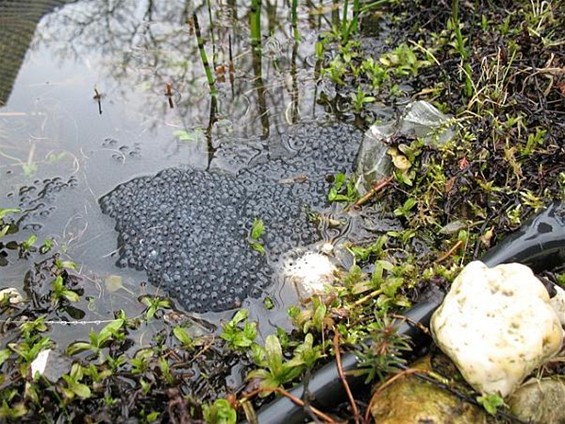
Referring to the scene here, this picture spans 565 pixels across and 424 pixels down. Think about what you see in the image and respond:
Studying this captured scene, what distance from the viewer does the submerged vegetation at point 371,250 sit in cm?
195

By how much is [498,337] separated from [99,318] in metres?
1.42

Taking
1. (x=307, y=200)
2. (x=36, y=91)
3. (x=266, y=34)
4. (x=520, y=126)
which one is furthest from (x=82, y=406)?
(x=266, y=34)

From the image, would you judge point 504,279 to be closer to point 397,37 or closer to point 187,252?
point 187,252

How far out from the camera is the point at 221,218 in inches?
99.1

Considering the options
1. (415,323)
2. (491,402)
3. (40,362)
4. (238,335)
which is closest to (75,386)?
(40,362)

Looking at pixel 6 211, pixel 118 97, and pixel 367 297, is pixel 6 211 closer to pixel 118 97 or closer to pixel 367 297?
pixel 118 97

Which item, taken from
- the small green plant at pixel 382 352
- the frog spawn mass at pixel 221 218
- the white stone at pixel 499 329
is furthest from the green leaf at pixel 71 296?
the white stone at pixel 499 329

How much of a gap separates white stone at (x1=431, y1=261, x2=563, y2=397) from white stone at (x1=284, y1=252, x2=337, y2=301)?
0.57 metres

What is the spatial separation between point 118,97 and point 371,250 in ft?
5.29

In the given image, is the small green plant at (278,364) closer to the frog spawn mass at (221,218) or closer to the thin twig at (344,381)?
the thin twig at (344,381)

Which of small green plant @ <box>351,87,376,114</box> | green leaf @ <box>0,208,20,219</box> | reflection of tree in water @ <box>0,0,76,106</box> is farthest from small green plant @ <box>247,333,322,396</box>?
reflection of tree in water @ <box>0,0,76,106</box>

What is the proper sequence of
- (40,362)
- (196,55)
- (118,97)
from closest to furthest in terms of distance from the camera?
(40,362)
(118,97)
(196,55)

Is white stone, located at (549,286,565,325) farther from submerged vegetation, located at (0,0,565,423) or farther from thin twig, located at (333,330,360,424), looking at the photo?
thin twig, located at (333,330,360,424)

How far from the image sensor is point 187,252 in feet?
7.81
